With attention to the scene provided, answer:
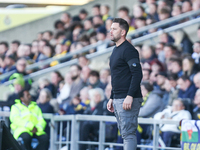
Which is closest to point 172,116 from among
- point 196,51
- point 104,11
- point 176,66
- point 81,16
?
point 176,66

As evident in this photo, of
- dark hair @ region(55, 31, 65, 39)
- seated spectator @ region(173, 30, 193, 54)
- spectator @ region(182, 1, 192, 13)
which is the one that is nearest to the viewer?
seated spectator @ region(173, 30, 193, 54)

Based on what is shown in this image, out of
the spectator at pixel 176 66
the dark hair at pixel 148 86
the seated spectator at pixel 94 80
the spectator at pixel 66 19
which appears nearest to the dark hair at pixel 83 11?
the spectator at pixel 66 19

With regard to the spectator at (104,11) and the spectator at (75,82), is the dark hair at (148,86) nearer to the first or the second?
the spectator at (75,82)

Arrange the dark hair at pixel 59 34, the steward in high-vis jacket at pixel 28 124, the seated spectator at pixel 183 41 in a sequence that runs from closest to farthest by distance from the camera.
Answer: the steward in high-vis jacket at pixel 28 124 → the seated spectator at pixel 183 41 → the dark hair at pixel 59 34

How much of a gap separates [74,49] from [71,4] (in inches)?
126

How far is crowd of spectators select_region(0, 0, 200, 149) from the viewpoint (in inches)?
293

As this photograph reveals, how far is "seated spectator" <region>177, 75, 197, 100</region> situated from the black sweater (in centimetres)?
292

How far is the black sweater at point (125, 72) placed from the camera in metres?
4.75

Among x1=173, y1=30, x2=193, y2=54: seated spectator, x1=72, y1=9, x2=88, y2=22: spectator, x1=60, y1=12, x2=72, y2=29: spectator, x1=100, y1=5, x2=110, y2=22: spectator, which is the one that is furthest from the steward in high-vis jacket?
x1=60, y1=12, x2=72, y2=29: spectator

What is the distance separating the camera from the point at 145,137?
7.17 meters

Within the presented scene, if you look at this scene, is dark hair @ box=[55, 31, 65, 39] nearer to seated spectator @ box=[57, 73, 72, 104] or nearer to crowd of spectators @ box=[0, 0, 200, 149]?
crowd of spectators @ box=[0, 0, 200, 149]

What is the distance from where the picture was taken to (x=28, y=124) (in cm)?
688

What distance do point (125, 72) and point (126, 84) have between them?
0.14 m

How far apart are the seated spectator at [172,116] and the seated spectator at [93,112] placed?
1.08 metres
